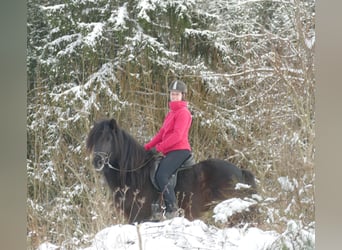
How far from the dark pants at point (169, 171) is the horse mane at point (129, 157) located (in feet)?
0.30

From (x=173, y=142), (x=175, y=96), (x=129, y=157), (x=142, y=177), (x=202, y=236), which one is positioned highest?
(x=175, y=96)

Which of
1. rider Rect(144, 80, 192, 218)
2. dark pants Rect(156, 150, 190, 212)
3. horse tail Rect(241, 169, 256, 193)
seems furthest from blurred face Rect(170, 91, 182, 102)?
horse tail Rect(241, 169, 256, 193)

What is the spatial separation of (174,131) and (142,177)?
0.35 m

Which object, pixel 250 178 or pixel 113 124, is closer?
pixel 250 178

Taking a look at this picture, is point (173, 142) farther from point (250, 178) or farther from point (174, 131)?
point (250, 178)

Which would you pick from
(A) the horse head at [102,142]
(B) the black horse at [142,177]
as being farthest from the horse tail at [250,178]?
(A) the horse head at [102,142]

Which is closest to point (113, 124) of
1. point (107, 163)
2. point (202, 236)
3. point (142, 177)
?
point (107, 163)

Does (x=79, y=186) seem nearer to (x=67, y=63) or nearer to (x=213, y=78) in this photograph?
(x=67, y=63)

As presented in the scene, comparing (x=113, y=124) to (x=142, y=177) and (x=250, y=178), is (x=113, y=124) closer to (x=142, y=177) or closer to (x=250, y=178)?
(x=142, y=177)

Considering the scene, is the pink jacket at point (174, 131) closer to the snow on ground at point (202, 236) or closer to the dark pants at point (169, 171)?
the dark pants at point (169, 171)

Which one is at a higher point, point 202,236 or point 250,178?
point 250,178

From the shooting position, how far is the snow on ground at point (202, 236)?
119 inches

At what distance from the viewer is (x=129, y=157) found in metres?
3.21

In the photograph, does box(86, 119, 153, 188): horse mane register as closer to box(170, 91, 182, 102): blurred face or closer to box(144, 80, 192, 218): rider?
box(144, 80, 192, 218): rider
